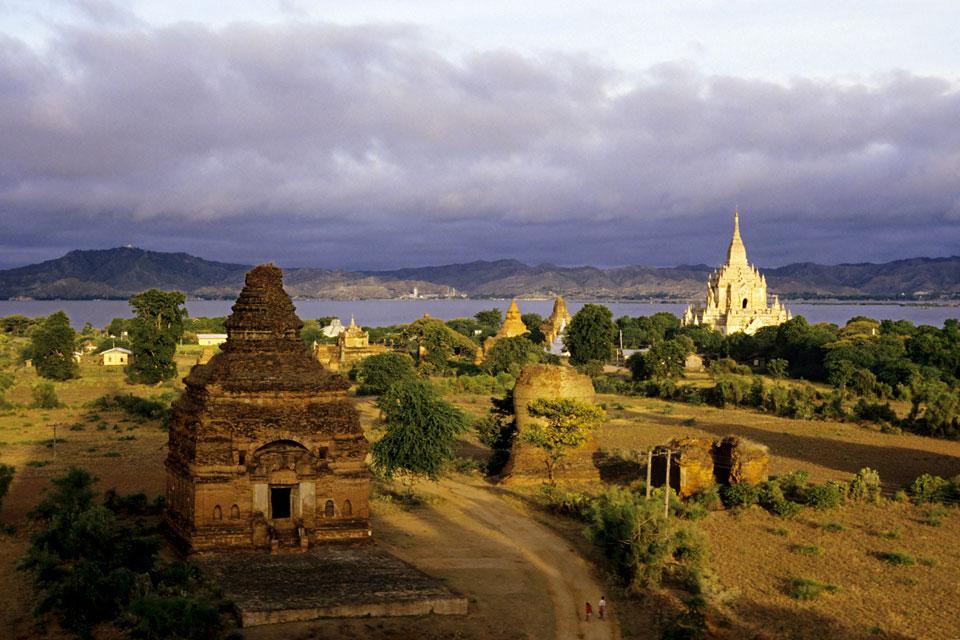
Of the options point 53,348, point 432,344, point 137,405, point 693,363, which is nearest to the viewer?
point 137,405

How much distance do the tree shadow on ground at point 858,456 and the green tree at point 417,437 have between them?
13447 mm

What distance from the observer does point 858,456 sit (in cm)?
3406

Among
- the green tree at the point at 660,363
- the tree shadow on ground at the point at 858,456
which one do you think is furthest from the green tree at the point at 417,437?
the green tree at the point at 660,363

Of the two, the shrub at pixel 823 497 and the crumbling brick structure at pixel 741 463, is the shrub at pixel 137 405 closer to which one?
the crumbling brick structure at pixel 741 463

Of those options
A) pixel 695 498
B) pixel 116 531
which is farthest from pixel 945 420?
pixel 116 531

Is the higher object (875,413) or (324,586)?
(324,586)

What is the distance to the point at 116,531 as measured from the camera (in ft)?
65.2

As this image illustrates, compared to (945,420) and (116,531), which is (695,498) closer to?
(116,531)

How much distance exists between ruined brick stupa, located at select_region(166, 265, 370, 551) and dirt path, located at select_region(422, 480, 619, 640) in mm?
3925

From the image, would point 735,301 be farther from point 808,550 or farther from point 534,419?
point 808,550

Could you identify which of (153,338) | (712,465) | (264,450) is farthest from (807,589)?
(153,338)

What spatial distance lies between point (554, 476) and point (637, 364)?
35931mm

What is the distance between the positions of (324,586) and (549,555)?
5.85 m

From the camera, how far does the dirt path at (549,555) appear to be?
16312 mm
